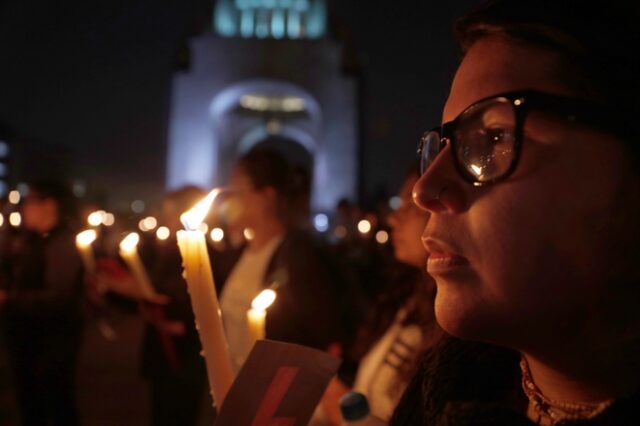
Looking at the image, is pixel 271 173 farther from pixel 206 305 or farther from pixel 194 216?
pixel 206 305

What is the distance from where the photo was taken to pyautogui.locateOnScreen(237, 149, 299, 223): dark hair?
3168 millimetres

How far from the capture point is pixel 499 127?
85 centimetres

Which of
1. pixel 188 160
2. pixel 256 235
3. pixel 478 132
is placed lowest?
pixel 188 160

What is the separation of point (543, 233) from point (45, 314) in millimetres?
4234

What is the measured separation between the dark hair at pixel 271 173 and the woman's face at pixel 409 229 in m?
0.70

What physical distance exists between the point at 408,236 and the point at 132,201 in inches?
1688

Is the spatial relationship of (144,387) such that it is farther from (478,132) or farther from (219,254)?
(478,132)

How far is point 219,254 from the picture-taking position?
3.71 m

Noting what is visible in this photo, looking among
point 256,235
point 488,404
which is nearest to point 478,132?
point 488,404

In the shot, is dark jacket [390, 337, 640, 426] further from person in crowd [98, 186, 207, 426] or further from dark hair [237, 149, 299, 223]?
person in crowd [98, 186, 207, 426]

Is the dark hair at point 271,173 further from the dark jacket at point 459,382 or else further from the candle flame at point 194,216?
the dark jacket at point 459,382

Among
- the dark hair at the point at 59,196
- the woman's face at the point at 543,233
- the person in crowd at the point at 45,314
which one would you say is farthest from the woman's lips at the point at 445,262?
the dark hair at the point at 59,196

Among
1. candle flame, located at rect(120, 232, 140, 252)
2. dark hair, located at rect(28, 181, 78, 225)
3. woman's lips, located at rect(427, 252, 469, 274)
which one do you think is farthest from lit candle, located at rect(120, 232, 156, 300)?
dark hair, located at rect(28, 181, 78, 225)

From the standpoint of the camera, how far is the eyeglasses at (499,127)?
813mm
